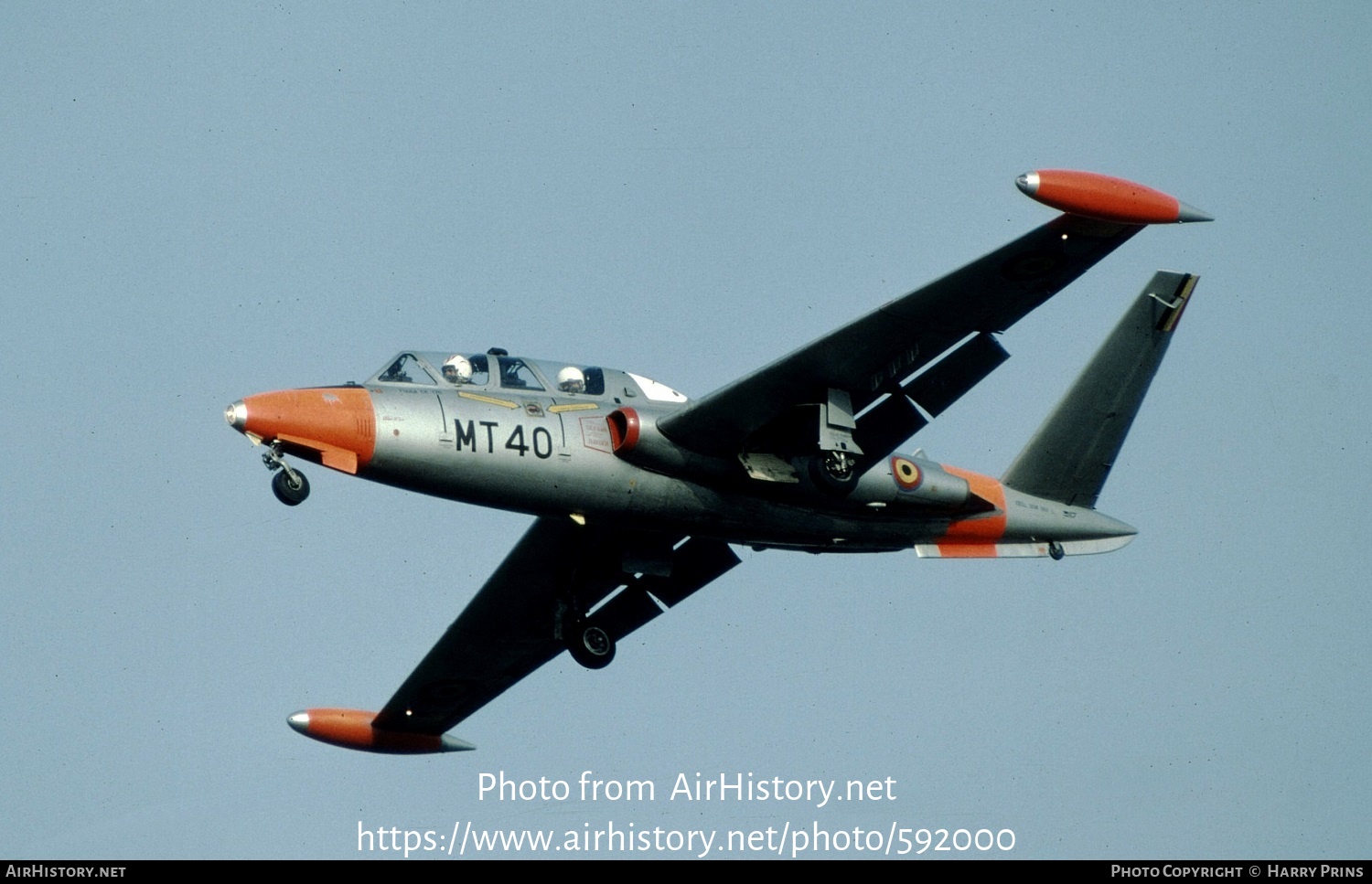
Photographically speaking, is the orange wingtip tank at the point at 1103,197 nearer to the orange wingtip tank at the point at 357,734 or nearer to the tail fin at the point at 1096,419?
the tail fin at the point at 1096,419

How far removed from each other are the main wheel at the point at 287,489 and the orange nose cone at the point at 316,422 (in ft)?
1.45

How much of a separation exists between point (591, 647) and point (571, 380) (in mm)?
5105

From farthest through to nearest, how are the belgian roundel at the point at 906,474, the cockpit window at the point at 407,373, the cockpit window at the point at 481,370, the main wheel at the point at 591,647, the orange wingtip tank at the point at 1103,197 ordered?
the main wheel at the point at 591,647 → the belgian roundel at the point at 906,474 → the cockpit window at the point at 481,370 → the cockpit window at the point at 407,373 → the orange wingtip tank at the point at 1103,197

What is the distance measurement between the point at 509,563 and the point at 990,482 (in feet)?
27.6

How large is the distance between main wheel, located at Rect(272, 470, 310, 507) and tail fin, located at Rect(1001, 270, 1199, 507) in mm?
12967

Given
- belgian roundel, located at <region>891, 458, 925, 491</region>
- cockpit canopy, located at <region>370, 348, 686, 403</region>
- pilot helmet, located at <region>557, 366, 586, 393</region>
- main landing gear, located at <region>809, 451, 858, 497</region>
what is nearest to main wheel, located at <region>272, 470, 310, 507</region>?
cockpit canopy, located at <region>370, 348, 686, 403</region>

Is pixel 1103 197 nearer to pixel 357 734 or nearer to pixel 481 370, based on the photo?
pixel 481 370

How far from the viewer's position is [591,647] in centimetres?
3108

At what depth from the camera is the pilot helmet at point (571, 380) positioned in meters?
28.3

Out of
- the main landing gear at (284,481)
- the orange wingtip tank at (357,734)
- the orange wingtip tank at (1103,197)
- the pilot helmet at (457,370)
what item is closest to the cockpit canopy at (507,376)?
the pilot helmet at (457,370)

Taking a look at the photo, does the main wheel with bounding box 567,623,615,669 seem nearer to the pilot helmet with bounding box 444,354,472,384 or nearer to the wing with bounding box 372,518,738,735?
the wing with bounding box 372,518,738,735

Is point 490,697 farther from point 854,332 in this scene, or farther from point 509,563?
point 854,332

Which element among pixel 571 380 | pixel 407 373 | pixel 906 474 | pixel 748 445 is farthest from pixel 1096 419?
pixel 407 373
